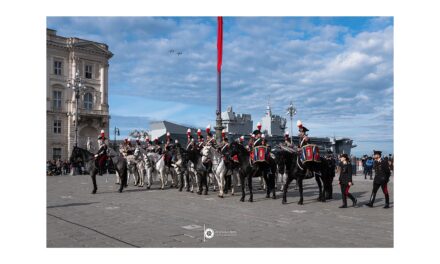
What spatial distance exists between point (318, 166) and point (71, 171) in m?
29.3

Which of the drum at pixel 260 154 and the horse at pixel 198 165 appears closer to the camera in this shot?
the drum at pixel 260 154

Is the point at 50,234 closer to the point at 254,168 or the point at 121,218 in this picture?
the point at 121,218

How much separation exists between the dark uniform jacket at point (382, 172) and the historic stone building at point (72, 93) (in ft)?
130

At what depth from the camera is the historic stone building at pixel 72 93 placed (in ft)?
152

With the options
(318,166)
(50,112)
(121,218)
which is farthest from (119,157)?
(50,112)

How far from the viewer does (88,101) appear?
47344mm

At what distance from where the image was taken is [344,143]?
71.1 metres

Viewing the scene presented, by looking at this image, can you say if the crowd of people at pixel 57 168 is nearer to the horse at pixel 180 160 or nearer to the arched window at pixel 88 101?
the arched window at pixel 88 101

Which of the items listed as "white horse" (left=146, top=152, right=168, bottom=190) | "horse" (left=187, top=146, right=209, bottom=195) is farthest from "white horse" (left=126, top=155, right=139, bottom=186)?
"horse" (left=187, top=146, right=209, bottom=195)

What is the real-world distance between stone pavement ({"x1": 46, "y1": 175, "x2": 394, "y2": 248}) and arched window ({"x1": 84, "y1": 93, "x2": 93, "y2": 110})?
113 ft

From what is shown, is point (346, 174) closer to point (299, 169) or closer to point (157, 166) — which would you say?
point (299, 169)

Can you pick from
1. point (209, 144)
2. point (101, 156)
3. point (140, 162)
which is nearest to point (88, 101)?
point (140, 162)

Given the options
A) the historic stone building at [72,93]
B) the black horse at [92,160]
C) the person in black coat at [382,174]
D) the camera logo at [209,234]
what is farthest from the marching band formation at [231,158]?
the historic stone building at [72,93]

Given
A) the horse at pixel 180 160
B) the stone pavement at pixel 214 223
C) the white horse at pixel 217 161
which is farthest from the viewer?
the horse at pixel 180 160
